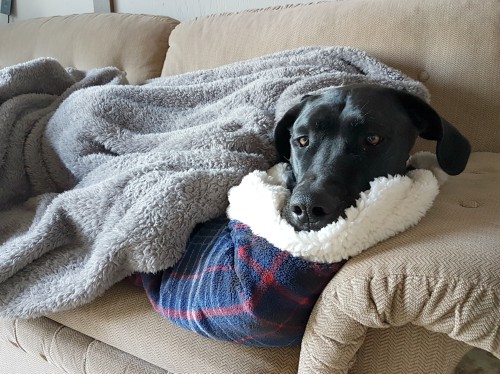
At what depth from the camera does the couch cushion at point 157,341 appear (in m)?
0.81

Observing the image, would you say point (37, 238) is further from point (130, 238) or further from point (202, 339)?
point (202, 339)

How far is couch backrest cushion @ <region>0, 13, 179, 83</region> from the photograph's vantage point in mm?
1979

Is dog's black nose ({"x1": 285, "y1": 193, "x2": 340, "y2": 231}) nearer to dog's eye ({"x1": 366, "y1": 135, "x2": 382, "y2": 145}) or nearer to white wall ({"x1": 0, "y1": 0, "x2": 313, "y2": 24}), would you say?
dog's eye ({"x1": 366, "y1": 135, "x2": 382, "y2": 145})

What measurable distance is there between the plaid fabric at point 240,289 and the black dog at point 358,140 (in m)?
0.10

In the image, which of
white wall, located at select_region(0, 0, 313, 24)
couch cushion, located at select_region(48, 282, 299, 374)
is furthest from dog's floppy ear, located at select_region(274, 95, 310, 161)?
white wall, located at select_region(0, 0, 313, 24)

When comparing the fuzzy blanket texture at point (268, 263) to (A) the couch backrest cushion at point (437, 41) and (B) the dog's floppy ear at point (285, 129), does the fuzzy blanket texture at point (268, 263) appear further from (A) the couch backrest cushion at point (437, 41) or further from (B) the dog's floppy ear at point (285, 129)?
(A) the couch backrest cushion at point (437, 41)

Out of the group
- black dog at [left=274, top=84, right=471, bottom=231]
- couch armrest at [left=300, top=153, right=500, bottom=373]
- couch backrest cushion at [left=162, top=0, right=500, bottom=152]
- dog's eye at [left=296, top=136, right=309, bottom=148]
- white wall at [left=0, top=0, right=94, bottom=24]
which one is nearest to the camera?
couch armrest at [left=300, top=153, right=500, bottom=373]

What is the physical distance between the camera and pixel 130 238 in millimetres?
886

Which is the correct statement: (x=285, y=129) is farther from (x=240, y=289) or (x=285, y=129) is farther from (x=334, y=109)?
(x=240, y=289)

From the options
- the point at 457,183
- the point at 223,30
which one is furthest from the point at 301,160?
the point at 223,30

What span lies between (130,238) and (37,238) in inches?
9.8

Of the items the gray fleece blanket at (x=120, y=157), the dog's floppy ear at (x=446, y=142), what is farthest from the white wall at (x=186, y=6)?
the dog's floppy ear at (x=446, y=142)

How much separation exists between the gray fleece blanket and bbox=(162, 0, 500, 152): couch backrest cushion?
119mm

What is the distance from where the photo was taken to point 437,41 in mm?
1249
